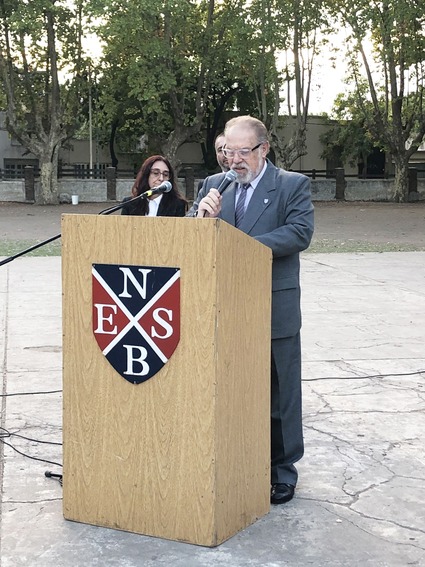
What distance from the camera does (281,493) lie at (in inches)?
183

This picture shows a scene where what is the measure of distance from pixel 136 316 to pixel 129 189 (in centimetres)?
4200

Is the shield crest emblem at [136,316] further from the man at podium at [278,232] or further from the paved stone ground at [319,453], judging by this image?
the paved stone ground at [319,453]

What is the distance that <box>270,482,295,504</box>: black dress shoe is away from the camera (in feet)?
15.2

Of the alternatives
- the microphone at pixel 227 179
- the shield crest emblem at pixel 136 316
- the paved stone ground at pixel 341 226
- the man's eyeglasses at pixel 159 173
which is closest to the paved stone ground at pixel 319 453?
the shield crest emblem at pixel 136 316

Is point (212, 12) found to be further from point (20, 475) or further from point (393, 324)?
point (20, 475)

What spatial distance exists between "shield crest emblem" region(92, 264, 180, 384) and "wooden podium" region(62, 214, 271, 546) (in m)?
0.03

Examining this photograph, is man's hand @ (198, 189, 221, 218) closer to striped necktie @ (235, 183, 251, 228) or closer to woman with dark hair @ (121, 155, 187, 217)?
striped necktie @ (235, 183, 251, 228)

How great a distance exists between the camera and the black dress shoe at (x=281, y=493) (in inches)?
182

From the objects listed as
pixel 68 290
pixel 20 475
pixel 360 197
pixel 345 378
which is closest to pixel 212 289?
pixel 68 290

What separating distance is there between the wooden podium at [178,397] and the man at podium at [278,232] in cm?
28

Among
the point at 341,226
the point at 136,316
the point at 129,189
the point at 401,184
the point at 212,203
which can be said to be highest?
the point at 212,203

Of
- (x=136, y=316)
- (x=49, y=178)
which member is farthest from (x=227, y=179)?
(x=49, y=178)

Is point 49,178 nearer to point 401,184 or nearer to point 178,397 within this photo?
point 401,184

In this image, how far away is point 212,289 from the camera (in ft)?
12.5
